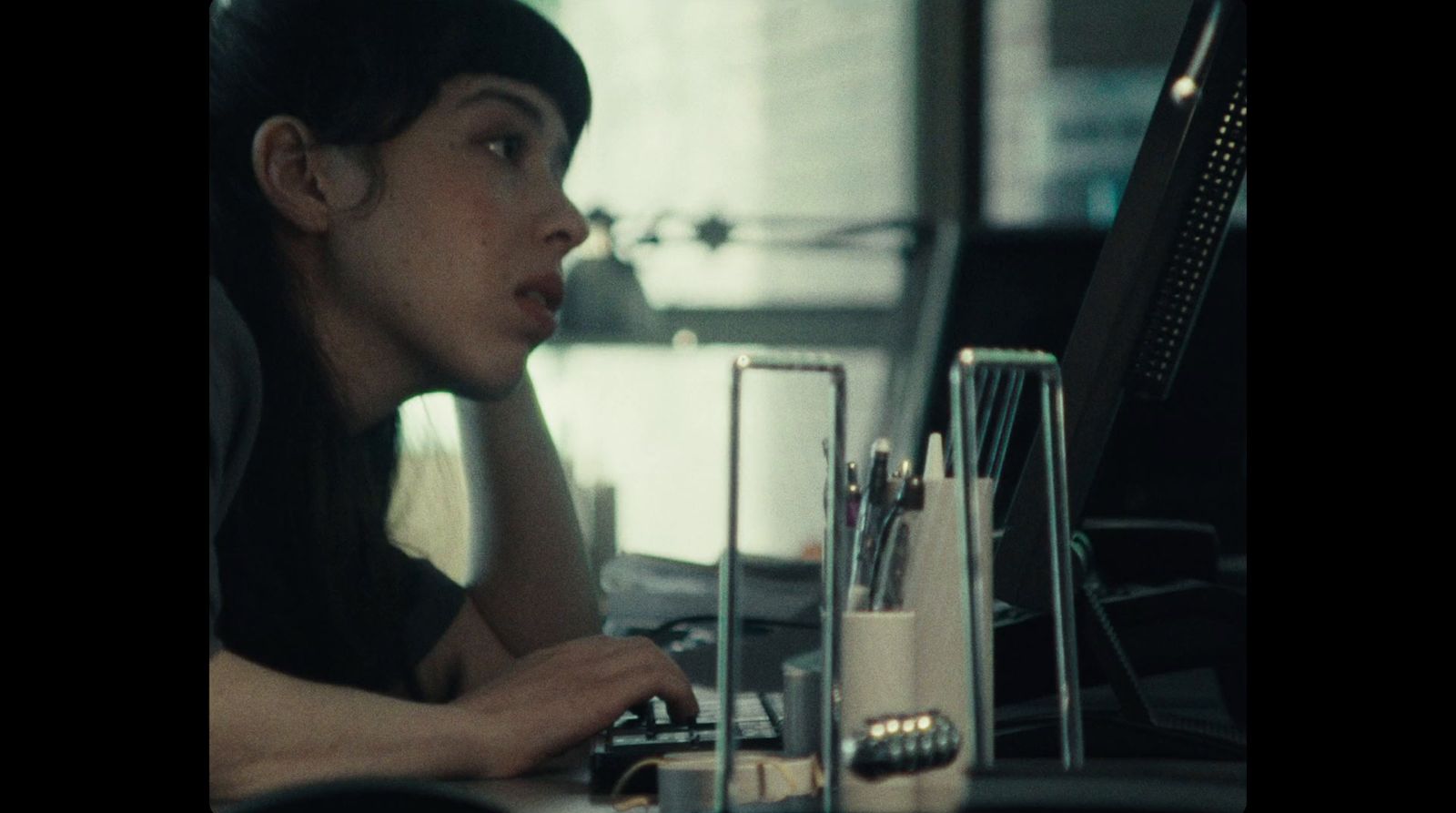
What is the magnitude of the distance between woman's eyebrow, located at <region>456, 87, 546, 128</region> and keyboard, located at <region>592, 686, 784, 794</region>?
53 centimetres

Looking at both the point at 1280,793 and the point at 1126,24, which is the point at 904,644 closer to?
the point at 1280,793

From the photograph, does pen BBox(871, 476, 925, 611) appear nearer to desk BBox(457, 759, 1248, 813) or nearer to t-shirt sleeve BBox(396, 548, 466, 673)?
desk BBox(457, 759, 1248, 813)

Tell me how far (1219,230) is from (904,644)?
1.17ft

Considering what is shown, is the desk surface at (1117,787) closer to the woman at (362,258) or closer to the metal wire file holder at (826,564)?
the metal wire file holder at (826,564)

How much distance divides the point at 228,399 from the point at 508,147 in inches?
16.3

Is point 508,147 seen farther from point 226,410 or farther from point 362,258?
point 226,410

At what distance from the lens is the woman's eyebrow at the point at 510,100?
1181 millimetres

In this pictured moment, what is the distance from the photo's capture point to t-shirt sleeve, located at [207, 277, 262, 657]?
33.0 inches

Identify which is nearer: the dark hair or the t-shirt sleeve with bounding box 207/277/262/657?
the t-shirt sleeve with bounding box 207/277/262/657

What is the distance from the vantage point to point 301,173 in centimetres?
117

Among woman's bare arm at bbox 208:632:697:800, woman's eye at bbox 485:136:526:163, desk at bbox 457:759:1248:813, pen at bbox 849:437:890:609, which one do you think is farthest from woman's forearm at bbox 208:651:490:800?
woman's eye at bbox 485:136:526:163

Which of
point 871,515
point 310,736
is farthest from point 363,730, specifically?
point 871,515

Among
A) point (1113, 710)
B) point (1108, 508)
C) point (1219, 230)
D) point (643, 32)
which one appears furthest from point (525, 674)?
point (643, 32)

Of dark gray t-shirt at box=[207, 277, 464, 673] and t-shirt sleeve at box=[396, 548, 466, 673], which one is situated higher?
dark gray t-shirt at box=[207, 277, 464, 673]
